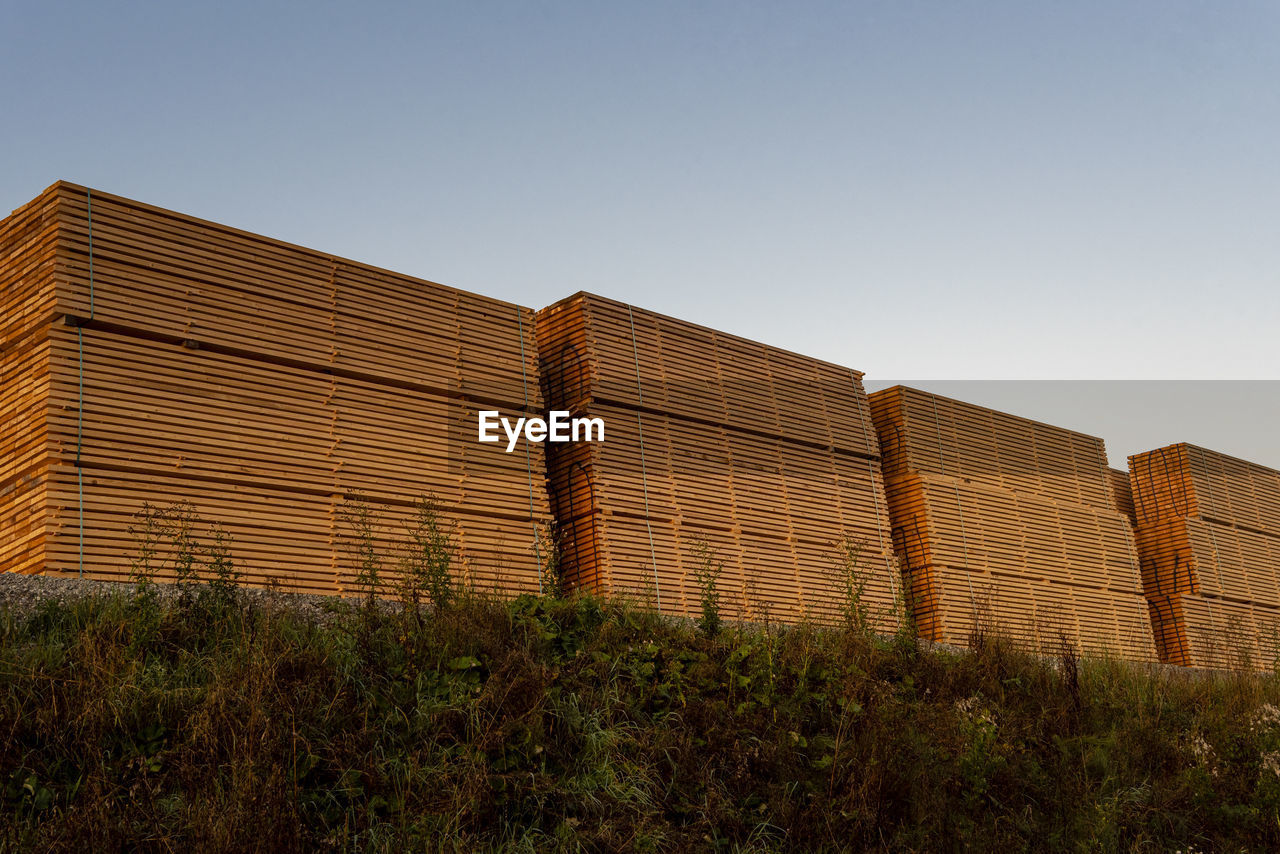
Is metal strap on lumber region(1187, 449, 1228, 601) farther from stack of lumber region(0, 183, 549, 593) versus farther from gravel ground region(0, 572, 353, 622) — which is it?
gravel ground region(0, 572, 353, 622)

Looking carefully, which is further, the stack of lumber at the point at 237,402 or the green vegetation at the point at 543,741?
the stack of lumber at the point at 237,402

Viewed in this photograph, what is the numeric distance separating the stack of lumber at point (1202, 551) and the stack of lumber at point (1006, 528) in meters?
1.65

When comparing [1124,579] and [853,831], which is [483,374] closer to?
[853,831]

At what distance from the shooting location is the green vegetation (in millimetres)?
5430

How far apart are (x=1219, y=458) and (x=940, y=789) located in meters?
17.2

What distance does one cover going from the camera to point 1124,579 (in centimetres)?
1870

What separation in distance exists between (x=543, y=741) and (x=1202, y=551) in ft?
57.4

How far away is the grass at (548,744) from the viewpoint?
5.42 meters

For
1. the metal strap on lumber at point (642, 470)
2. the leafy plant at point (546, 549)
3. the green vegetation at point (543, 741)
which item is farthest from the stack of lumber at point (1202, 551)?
the leafy plant at point (546, 549)

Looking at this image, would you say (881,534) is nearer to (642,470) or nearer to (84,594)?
(642,470)

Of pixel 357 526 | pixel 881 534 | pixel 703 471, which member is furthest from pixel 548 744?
pixel 881 534

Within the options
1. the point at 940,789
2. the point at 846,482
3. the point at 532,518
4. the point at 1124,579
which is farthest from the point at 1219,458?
the point at 940,789

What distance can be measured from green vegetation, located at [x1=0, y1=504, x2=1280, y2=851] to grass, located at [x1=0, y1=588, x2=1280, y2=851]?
2 centimetres

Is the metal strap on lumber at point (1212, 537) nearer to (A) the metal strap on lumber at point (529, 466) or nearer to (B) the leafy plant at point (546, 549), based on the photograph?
(B) the leafy plant at point (546, 549)
